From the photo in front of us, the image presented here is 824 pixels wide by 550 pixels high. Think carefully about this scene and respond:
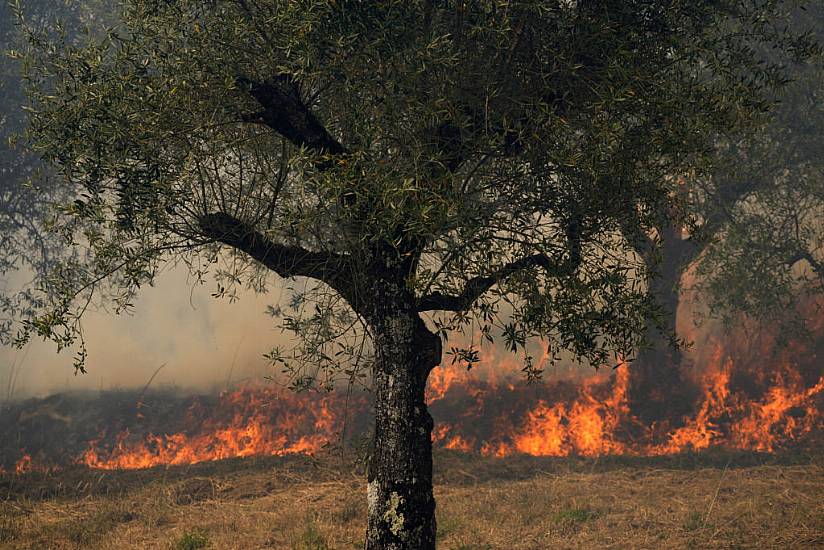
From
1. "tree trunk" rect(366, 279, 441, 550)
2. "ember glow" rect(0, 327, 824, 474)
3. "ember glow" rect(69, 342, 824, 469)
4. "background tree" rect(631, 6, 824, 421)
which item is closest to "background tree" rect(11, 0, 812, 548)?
"tree trunk" rect(366, 279, 441, 550)

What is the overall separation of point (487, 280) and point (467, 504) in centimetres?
924

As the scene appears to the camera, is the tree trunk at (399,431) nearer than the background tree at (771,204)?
Yes

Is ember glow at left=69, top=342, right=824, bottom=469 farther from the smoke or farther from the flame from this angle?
the smoke

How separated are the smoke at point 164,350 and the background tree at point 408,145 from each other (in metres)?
22.5

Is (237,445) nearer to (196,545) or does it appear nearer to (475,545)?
(196,545)

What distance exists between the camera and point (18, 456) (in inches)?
1013

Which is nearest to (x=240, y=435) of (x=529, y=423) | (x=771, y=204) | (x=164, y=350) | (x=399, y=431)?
(x=529, y=423)

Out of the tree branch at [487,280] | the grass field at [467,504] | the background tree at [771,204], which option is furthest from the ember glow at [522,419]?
the tree branch at [487,280]

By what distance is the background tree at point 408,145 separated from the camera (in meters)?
9.25

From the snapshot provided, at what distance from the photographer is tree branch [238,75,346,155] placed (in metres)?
10.5

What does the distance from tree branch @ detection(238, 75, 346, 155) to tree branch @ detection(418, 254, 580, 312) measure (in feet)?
8.66

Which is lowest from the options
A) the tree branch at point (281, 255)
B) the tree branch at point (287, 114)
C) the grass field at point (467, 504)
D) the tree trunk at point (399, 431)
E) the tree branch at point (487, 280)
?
the grass field at point (467, 504)

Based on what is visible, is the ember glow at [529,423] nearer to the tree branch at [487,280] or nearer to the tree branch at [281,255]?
the tree branch at [281,255]

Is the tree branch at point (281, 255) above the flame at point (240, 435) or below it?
above
